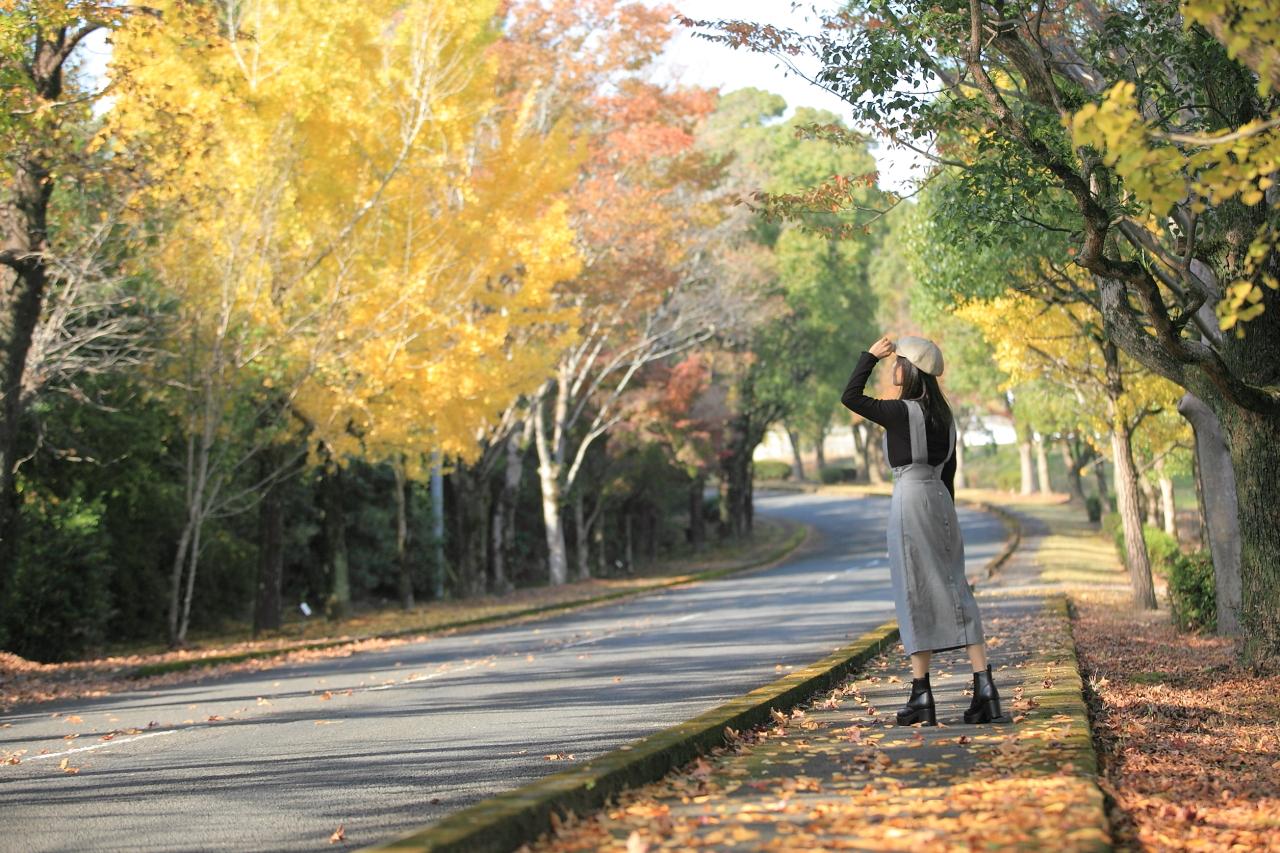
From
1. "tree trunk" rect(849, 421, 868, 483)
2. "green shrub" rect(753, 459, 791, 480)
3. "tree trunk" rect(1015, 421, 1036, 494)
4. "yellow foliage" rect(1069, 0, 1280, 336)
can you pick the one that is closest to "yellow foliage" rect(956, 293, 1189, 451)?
"yellow foliage" rect(1069, 0, 1280, 336)

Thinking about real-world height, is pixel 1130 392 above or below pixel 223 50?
below

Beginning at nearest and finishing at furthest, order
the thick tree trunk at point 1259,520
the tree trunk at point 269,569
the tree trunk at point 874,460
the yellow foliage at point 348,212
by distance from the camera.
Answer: the thick tree trunk at point 1259,520, the yellow foliage at point 348,212, the tree trunk at point 269,569, the tree trunk at point 874,460

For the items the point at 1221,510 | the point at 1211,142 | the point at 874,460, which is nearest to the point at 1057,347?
the point at 1221,510

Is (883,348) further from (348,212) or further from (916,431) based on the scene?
(348,212)

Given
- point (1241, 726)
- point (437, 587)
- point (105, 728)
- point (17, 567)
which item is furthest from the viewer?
point (437, 587)

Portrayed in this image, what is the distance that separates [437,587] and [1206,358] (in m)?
28.4

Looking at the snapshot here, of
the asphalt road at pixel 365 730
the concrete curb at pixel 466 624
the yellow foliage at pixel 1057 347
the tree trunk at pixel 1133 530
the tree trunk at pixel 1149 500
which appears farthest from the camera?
the tree trunk at pixel 1149 500

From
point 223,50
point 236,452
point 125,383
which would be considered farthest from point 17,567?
point 223,50

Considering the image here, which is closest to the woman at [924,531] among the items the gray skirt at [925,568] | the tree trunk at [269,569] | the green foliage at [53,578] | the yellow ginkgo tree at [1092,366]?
the gray skirt at [925,568]

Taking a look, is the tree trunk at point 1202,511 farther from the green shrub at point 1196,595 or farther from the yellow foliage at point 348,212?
the yellow foliage at point 348,212

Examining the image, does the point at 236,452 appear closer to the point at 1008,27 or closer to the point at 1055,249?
the point at 1055,249

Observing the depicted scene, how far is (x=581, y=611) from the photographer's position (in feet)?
90.6

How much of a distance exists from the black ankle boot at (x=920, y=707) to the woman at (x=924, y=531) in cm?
12

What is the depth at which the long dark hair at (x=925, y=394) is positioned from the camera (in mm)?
8180
